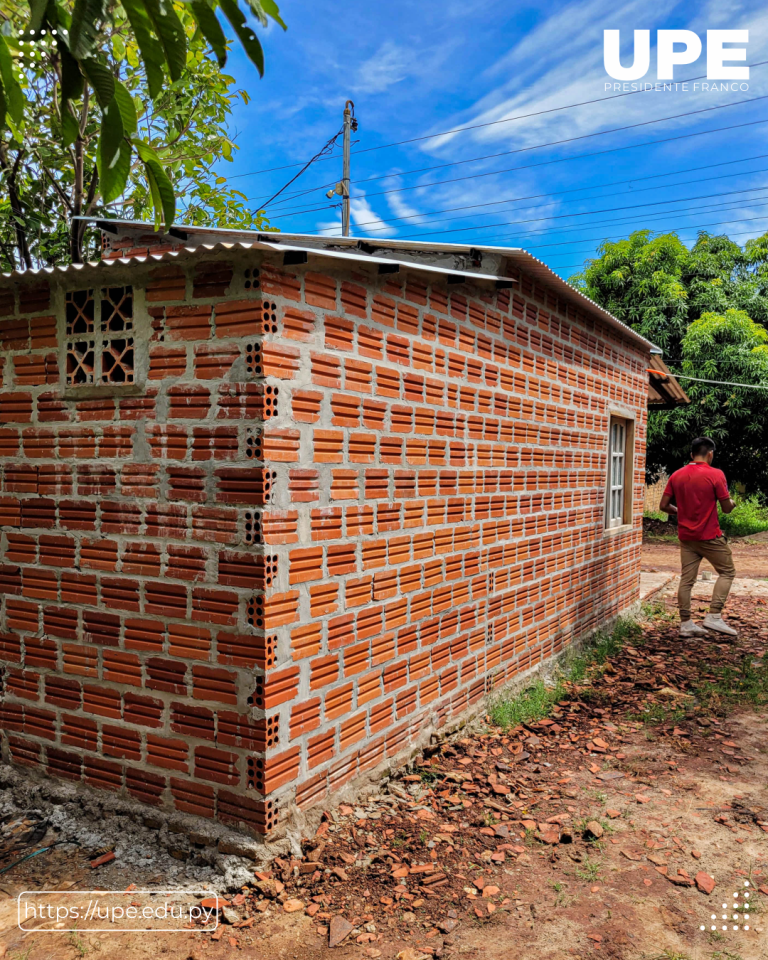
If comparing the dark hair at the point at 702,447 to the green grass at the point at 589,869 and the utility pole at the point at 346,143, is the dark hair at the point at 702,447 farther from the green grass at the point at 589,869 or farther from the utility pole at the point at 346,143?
the utility pole at the point at 346,143

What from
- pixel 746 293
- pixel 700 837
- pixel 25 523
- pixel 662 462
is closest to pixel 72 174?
pixel 25 523

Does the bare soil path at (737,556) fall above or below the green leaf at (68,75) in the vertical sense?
below

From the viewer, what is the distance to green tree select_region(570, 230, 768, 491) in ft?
59.7

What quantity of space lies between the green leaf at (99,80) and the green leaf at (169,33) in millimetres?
187

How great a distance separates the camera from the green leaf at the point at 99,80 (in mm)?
1864

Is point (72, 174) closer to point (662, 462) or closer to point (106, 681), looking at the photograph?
point (106, 681)

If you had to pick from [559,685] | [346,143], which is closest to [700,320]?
[346,143]

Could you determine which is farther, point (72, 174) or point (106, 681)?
point (72, 174)

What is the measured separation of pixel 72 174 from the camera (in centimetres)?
825

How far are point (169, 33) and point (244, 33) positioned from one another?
0.21 m

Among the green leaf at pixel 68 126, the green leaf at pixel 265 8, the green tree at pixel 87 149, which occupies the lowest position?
the green leaf at pixel 68 126

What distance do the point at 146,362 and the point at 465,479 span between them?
8.46 feet

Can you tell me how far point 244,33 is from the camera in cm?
190

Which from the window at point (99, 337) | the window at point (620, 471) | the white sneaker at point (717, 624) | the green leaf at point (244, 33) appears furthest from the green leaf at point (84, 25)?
the white sneaker at point (717, 624)
